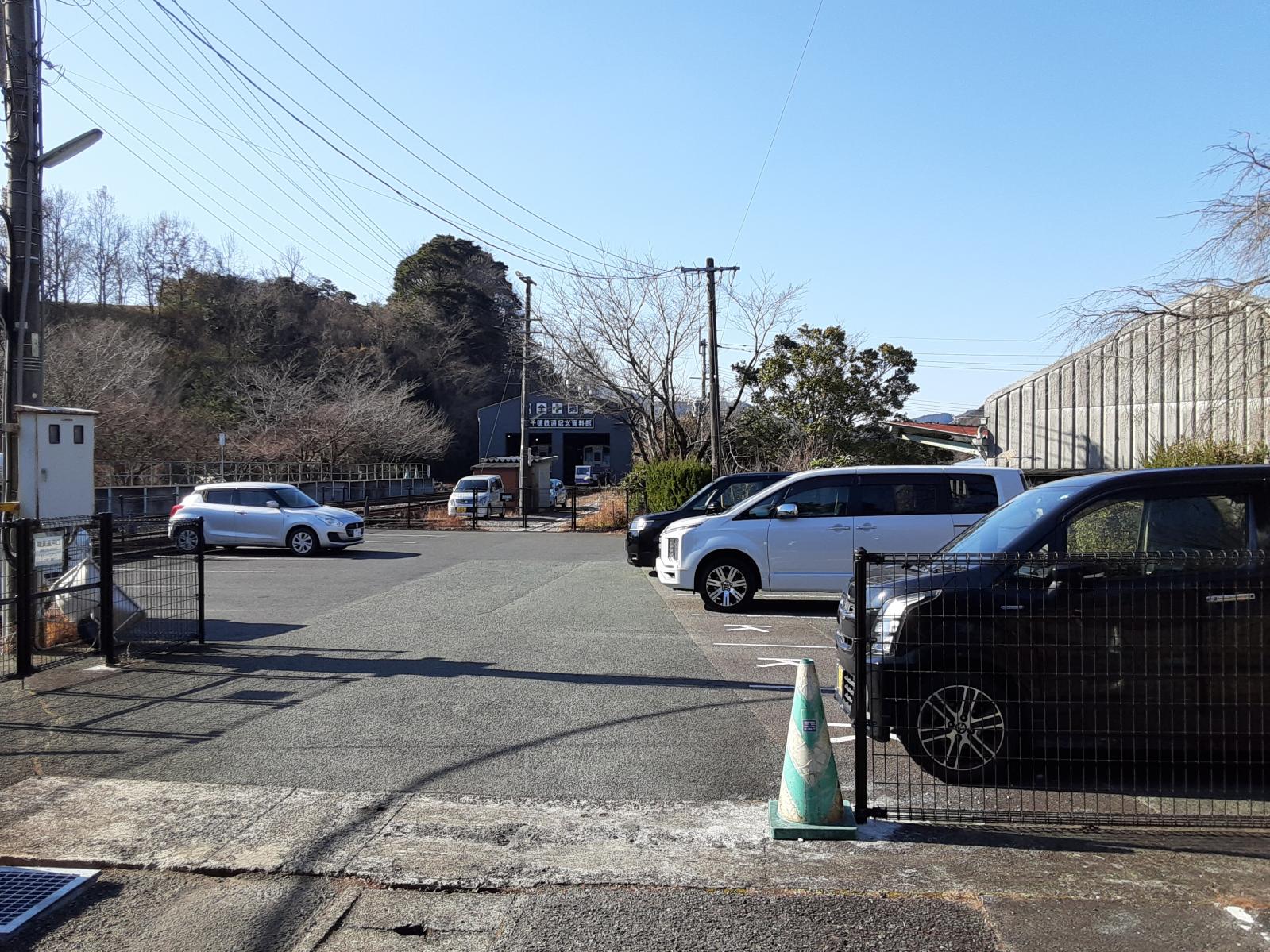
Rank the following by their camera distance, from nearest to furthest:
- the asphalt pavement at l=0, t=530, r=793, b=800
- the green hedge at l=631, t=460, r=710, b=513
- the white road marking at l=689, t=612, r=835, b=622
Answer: the asphalt pavement at l=0, t=530, r=793, b=800, the white road marking at l=689, t=612, r=835, b=622, the green hedge at l=631, t=460, r=710, b=513

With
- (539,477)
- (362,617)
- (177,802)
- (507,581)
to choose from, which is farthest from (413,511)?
(177,802)

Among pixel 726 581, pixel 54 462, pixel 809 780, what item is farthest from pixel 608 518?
pixel 809 780

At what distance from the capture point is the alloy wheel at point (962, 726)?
17.7ft

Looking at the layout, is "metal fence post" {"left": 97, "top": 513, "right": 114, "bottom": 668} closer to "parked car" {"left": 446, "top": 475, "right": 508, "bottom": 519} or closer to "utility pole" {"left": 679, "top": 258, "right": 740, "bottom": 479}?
"utility pole" {"left": 679, "top": 258, "right": 740, "bottom": 479}

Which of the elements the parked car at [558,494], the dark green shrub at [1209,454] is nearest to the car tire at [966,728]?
the dark green shrub at [1209,454]

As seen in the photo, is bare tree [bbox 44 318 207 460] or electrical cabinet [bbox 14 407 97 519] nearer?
electrical cabinet [bbox 14 407 97 519]

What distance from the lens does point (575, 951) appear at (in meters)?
3.82

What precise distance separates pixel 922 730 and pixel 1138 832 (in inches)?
44.5

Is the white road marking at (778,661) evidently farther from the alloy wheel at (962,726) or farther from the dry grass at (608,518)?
the dry grass at (608,518)

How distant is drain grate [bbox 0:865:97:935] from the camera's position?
4117 mm

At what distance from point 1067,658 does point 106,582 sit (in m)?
7.70

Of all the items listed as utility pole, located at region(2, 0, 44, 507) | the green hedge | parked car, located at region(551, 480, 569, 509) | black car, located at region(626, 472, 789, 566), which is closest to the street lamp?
utility pole, located at region(2, 0, 44, 507)

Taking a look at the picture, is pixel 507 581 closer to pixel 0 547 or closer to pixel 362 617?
pixel 362 617

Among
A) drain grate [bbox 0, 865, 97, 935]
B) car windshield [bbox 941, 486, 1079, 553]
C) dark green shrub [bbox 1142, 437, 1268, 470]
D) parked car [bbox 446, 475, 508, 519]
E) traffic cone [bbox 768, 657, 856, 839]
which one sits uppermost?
dark green shrub [bbox 1142, 437, 1268, 470]
